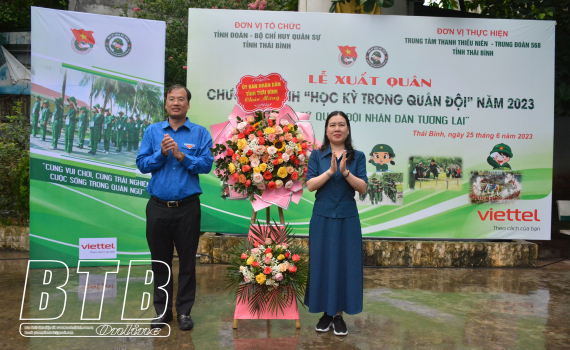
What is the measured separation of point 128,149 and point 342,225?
2.92 meters

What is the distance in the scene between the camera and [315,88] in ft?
18.1

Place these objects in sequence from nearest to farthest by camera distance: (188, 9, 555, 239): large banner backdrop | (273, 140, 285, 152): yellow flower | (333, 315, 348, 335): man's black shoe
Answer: (333, 315, 348, 335): man's black shoe < (273, 140, 285, 152): yellow flower < (188, 9, 555, 239): large banner backdrop

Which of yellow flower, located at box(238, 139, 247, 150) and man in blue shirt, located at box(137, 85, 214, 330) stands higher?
yellow flower, located at box(238, 139, 247, 150)

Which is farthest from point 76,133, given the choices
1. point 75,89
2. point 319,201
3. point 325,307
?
point 325,307

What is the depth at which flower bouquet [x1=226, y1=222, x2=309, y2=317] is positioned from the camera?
11.1ft

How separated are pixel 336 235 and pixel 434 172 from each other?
2797 mm

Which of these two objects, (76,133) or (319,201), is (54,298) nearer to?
(76,133)

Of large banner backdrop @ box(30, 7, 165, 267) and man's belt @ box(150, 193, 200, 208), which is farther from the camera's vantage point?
large banner backdrop @ box(30, 7, 165, 267)

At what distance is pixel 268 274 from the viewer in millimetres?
3369

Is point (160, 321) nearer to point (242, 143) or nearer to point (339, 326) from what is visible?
point (339, 326)

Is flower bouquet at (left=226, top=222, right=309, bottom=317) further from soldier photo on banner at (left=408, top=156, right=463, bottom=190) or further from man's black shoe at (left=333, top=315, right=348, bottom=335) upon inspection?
soldier photo on banner at (left=408, top=156, right=463, bottom=190)

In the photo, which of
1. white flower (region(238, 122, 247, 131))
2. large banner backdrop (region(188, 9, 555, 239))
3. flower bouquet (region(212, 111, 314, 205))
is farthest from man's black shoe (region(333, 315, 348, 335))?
large banner backdrop (region(188, 9, 555, 239))

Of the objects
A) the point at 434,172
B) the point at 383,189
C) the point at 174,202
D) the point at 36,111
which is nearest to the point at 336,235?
the point at 174,202

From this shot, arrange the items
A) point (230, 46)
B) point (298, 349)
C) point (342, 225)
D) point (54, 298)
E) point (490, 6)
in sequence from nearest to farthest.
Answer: point (298, 349), point (342, 225), point (54, 298), point (230, 46), point (490, 6)
